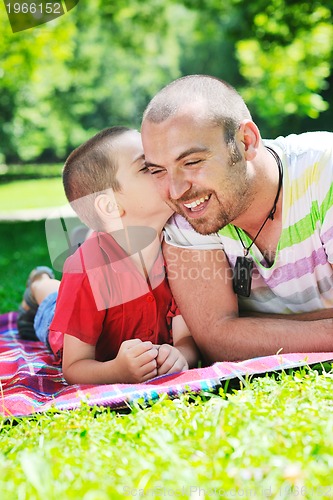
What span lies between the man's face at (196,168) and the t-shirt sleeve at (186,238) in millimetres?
185

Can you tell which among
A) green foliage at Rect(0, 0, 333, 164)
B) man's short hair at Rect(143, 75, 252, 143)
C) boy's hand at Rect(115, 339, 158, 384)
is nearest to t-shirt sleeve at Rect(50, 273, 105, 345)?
boy's hand at Rect(115, 339, 158, 384)

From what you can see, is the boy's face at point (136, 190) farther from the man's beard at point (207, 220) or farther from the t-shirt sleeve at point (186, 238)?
the man's beard at point (207, 220)

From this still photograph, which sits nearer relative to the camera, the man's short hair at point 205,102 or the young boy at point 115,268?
the man's short hair at point 205,102

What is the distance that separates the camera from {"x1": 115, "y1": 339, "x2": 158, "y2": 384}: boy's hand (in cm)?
296

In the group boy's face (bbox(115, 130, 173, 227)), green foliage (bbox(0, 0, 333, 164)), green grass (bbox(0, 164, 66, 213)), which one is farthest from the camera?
green grass (bbox(0, 164, 66, 213))

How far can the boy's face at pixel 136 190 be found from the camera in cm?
332

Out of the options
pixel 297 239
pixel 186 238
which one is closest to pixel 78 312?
pixel 186 238

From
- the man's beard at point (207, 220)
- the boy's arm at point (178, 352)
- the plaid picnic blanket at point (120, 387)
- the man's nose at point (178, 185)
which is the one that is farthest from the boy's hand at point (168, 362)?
the man's nose at point (178, 185)

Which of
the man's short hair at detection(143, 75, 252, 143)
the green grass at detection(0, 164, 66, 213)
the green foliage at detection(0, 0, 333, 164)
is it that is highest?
the man's short hair at detection(143, 75, 252, 143)

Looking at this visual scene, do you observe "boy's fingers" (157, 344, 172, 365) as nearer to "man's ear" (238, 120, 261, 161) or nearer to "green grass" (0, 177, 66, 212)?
"man's ear" (238, 120, 261, 161)

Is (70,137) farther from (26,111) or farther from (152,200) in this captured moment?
(152,200)

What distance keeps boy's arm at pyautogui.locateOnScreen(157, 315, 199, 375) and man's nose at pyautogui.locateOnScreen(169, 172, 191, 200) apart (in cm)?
73

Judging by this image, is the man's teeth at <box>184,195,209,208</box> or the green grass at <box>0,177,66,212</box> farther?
the green grass at <box>0,177,66,212</box>

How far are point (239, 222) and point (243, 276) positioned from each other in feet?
0.89
